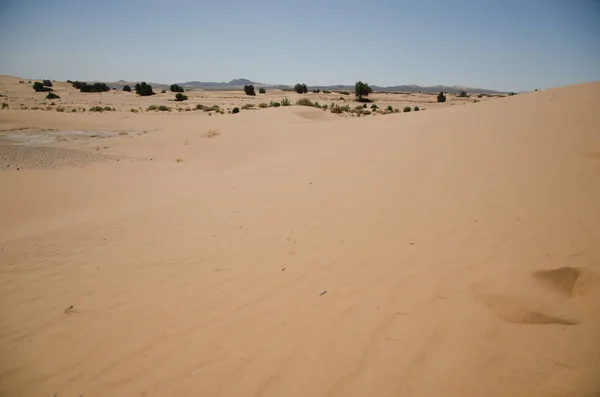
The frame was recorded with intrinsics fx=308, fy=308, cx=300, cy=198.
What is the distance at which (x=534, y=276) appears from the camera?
8.64ft

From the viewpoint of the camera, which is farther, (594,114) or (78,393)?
(594,114)

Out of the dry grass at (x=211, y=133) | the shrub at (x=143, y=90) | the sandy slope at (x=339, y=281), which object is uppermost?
the shrub at (x=143, y=90)

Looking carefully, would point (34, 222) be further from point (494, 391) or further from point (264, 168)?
point (494, 391)

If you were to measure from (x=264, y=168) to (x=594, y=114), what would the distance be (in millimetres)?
7151

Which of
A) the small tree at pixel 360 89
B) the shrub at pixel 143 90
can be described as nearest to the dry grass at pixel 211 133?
the small tree at pixel 360 89

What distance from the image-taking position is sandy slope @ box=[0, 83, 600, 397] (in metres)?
2.09

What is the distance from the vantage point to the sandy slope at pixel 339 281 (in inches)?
82.1

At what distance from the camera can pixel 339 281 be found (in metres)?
3.03

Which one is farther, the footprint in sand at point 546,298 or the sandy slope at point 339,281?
the footprint in sand at point 546,298

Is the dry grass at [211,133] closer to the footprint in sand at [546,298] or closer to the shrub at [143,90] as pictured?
the footprint in sand at [546,298]

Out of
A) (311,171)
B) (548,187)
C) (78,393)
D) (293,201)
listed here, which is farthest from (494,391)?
(311,171)

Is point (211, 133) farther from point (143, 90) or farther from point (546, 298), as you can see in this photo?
point (143, 90)

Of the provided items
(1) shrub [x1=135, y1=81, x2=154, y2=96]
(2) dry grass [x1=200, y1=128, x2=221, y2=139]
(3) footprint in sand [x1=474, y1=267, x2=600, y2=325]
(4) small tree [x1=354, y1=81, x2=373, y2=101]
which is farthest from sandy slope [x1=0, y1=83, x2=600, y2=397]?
(1) shrub [x1=135, y1=81, x2=154, y2=96]

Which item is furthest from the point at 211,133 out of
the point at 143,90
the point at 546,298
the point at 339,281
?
the point at 143,90
